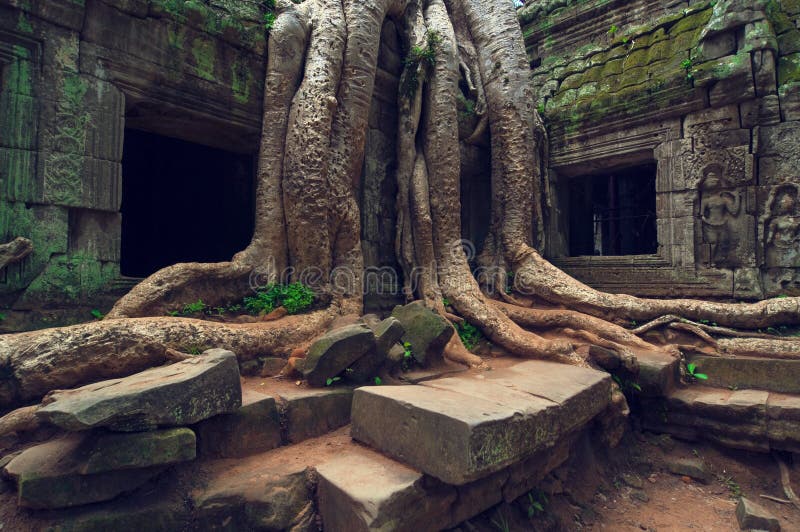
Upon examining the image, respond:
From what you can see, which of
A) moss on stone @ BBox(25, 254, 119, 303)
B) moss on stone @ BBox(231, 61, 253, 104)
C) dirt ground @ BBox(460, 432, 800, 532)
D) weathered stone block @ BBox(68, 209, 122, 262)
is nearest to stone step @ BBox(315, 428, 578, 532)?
dirt ground @ BBox(460, 432, 800, 532)

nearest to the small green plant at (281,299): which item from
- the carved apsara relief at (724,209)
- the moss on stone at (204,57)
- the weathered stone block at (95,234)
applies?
the weathered stone block at (95,234)

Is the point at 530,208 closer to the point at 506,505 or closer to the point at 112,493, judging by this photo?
the point at 506,505

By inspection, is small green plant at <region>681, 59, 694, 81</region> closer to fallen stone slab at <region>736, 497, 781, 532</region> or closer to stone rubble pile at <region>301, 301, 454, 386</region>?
stone rubble pile at <region>301, 301, 454, 386</region>

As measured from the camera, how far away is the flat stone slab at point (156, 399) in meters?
1.72

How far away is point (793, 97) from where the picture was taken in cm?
472

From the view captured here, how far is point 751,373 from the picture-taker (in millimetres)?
3695

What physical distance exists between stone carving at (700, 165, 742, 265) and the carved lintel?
21.2 feet

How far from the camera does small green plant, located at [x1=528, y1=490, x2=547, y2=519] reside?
2.69 metres

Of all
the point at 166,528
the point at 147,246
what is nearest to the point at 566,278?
the point at 166,528

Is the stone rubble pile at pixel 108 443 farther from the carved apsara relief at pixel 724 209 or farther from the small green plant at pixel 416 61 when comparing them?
the carved apsara relief at pixel 724 209

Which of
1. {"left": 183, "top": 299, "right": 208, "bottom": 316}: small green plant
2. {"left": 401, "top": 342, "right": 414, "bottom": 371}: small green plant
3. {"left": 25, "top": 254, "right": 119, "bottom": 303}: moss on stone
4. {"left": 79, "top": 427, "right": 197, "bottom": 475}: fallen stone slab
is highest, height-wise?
{"left": 25, "top": 254, "right": 119, "bottom": 303}: moss on stone

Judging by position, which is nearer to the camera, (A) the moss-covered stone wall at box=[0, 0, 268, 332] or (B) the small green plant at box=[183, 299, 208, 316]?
(A) the moss-covered stone wall at box=[0, 0, 268, 332]

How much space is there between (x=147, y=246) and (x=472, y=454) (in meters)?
6.83

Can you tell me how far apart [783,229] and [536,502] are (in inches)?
167
